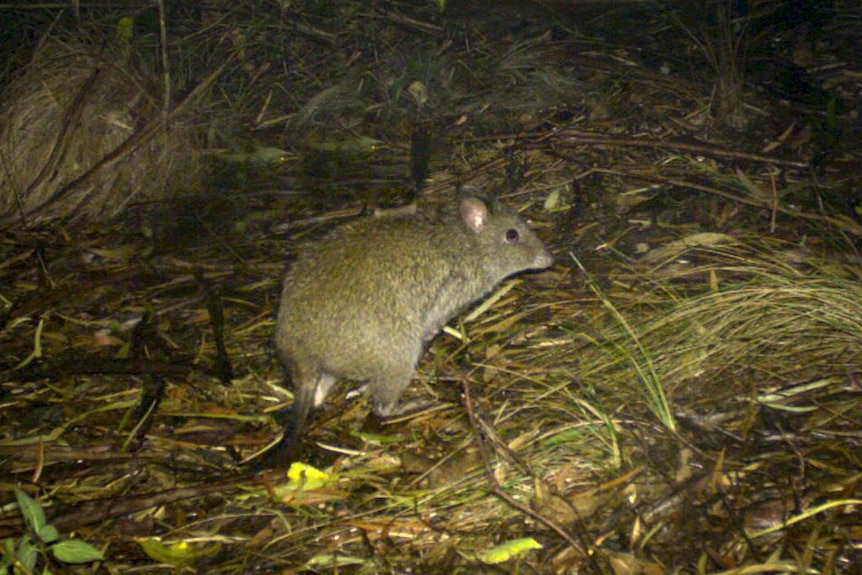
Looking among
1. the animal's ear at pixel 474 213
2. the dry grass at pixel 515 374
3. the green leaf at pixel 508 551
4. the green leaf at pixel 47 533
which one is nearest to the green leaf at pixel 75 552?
the green leaf at pixel 47 533

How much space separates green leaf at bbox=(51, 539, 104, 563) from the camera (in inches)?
123

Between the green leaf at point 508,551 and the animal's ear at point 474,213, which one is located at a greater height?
the animal's ear at point 474,213

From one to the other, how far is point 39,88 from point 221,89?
1.67 metres

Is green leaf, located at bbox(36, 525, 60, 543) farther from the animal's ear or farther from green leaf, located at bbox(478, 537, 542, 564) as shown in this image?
the animal's ear

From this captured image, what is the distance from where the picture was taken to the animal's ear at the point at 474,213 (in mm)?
4719

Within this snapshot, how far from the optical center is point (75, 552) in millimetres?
3146

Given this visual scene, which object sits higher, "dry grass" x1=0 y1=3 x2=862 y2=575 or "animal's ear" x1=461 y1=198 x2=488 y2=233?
"animal's ear" x1=461 y1=198 x2=488 y2=233

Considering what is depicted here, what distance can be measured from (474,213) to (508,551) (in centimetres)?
217

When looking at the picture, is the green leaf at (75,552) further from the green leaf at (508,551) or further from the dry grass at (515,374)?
the green leaf at (508,551)

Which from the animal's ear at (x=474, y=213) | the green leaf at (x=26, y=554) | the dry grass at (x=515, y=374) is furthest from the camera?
the animal's ear at (x=474, y=213)

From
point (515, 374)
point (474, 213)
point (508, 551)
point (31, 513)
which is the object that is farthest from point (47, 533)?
point (474, 213)

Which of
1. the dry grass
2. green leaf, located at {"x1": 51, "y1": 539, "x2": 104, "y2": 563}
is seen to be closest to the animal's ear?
the dry grass

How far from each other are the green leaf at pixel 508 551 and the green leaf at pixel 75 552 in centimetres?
149

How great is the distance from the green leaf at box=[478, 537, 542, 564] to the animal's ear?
6.89 feet
